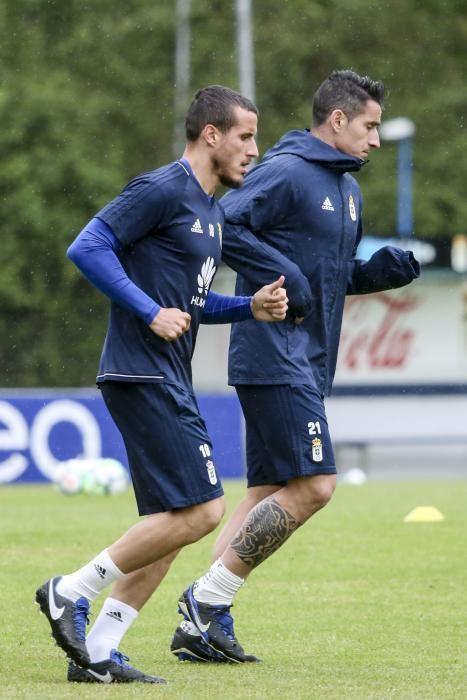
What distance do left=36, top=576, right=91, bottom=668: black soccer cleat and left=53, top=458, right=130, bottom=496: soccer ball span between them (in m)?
11.0

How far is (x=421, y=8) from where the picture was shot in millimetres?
42406

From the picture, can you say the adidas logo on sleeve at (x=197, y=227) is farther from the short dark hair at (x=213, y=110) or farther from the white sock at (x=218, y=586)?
the white sock at (x=218, y=586)

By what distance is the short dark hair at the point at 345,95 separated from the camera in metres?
7.39

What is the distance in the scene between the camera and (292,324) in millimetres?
7172

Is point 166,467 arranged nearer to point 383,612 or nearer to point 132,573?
point 132,573

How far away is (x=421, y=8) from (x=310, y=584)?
34898 mm

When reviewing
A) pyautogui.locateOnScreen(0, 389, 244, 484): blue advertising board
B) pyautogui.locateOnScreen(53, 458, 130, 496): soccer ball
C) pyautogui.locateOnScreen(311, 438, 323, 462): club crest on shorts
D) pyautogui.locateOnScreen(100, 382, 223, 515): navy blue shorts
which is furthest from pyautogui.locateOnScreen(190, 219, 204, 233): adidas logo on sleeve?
pyautogui.locateOnScreen(0, 389, 244, 484): blue advertising board

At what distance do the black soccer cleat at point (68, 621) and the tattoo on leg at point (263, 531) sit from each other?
3.36 feet

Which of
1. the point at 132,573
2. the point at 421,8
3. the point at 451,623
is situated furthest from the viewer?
the point at 421,8

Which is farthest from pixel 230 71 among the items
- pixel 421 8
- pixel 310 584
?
pixel 310 584

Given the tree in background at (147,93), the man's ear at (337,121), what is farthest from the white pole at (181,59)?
the man's ear at (337,121)

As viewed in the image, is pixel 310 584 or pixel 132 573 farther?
A: pixel 310 584

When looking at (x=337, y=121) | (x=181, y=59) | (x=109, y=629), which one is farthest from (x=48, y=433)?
(x=181, y=59)

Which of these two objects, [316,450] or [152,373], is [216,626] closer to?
[316,450]
